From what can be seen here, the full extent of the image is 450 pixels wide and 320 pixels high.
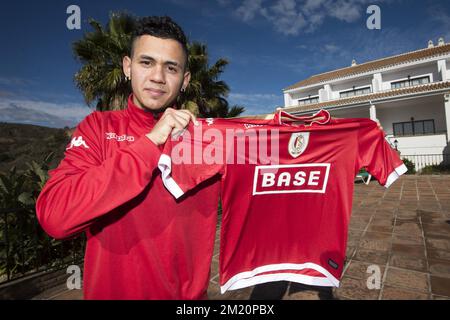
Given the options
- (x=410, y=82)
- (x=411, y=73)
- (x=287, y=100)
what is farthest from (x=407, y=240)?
(x=287, y=100)

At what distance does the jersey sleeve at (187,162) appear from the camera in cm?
117

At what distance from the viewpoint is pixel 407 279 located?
10.5 feet

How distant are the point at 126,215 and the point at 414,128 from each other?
72.8ft

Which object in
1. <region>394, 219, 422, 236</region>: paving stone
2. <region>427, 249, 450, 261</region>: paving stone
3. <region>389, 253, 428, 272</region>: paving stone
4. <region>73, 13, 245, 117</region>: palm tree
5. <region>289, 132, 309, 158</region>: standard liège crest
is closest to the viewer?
<region>289, 132, 309, 158</region>: standard liège crest

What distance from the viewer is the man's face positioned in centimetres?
127

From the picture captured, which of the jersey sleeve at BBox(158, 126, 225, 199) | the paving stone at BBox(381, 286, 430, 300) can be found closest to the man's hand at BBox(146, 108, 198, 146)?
the jersey sleeve at BBox(158, 126, 225, 199)

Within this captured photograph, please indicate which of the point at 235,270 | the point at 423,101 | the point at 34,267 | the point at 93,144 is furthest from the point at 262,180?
the point at 423,101

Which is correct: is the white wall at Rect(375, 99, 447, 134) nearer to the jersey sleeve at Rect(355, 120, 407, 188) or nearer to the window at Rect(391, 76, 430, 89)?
the window at Rect(391, 76, 430, 89)

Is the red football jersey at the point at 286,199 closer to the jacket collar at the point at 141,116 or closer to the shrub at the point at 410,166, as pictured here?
the jacket collar at the point at 141,116

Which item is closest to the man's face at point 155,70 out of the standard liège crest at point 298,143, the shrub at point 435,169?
the standard liège crest at point 298,143

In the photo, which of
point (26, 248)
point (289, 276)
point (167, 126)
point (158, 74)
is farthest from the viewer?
point (26, 248)

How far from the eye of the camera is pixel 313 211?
6.84 feet

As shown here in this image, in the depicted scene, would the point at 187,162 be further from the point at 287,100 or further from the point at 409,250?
the point at 287,100
